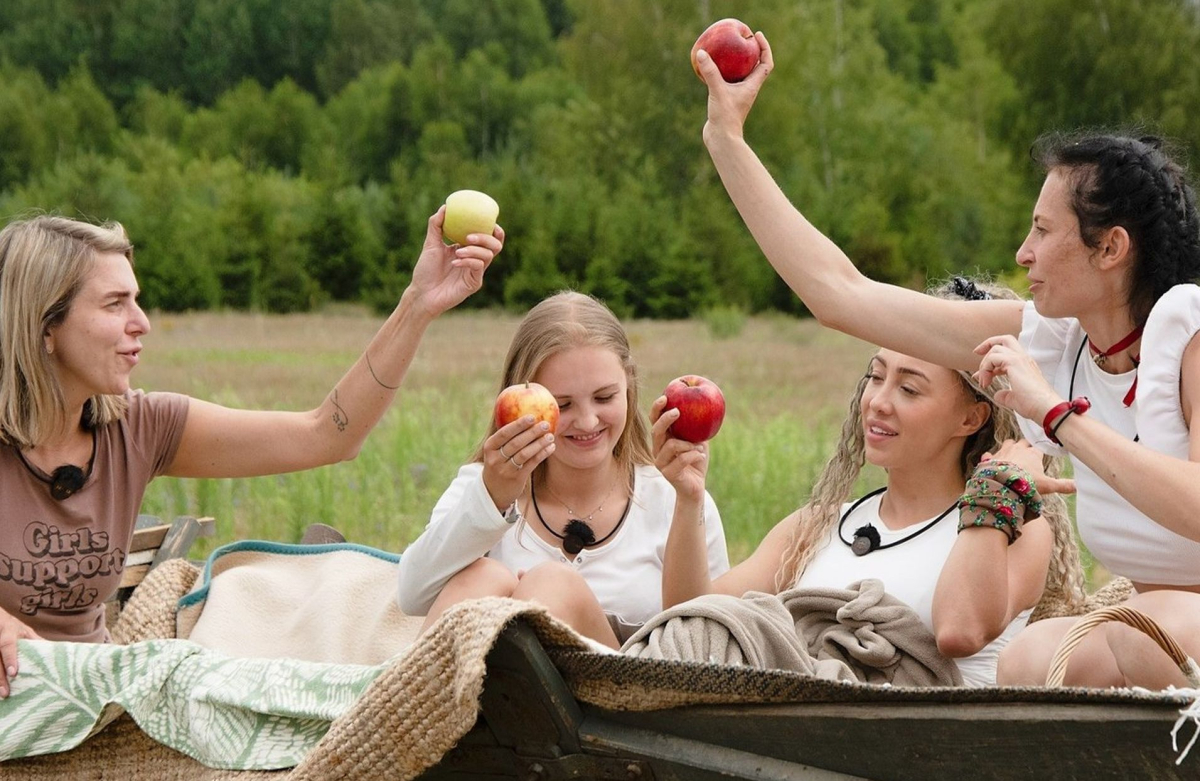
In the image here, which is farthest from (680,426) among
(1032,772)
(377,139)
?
(377,139)

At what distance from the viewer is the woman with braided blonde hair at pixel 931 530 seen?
9.65ft

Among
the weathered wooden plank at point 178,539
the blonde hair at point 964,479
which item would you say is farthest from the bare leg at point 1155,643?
the weathered wooden plank at point 178,539

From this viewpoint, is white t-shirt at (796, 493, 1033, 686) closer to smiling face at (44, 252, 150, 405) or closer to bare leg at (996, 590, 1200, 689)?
bare leg at (996, 590, 1200, 689)

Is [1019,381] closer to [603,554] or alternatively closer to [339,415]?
[603,554]

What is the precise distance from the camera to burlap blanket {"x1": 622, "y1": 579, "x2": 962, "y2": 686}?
2.60 meters

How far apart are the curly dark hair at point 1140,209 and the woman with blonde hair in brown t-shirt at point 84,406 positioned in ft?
Result: 4.37

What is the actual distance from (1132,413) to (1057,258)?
0.32m

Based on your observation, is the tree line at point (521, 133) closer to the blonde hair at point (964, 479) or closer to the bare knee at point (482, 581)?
the blonde hair at point (964, 479)

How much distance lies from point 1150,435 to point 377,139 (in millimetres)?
24037

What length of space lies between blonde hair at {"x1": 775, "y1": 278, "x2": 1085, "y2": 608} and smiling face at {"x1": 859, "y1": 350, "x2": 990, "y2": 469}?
5cm

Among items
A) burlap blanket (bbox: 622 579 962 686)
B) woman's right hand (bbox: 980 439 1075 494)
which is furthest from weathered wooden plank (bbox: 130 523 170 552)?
woman's right hand (bbox: 980 439 1075 494)

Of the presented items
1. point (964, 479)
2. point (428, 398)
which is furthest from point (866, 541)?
point (428, 398)

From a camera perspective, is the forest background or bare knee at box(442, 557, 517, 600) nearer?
A: bare knee at box(442, 557, 517, 600)


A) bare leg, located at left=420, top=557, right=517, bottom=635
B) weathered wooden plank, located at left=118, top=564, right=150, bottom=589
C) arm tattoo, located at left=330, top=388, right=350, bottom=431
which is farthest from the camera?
weathered wooden plank, located at left=118, top=564, right=150, bottom=589
